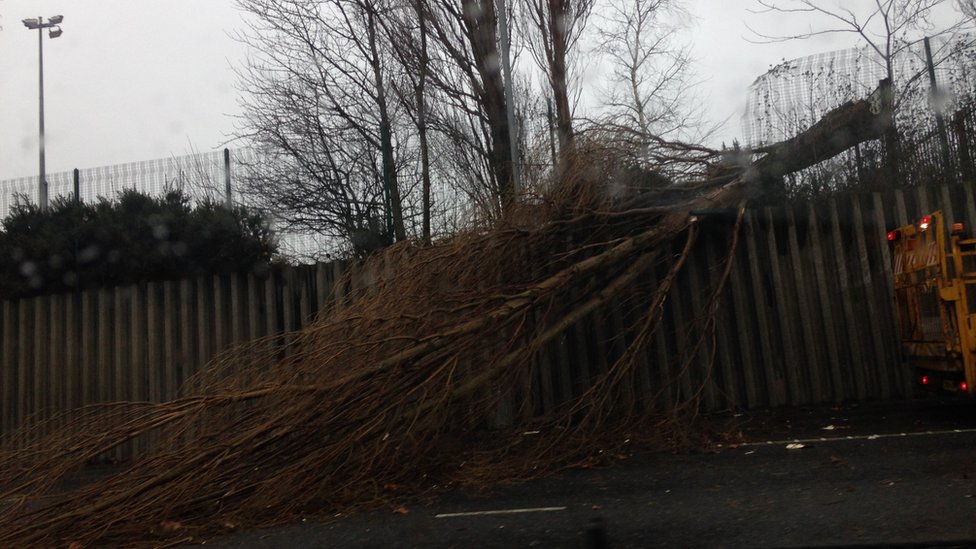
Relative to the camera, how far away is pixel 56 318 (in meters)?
12.1

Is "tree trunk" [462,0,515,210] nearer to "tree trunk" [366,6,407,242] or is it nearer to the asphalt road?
"tree trunk" [366,6,407,242]

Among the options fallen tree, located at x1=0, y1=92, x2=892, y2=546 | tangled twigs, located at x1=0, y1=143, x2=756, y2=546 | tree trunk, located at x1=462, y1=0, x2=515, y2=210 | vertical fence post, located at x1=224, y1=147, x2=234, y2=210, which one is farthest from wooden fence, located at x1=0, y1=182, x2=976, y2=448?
tree trunk, located at x1=462, y1=0, x2=515, y2=210

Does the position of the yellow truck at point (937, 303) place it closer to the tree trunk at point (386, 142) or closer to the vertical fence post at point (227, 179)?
the tree trunk at point (386, 142)

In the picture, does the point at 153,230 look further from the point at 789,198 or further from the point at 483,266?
the point at 789,198

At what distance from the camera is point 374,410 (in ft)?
24.9

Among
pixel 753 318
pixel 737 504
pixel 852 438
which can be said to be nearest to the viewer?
pixel 737 504

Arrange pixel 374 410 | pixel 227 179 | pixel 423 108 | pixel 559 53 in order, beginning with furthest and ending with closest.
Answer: pixel 423 108, pixel 559 53, pixel 227 179, pixel 374 410

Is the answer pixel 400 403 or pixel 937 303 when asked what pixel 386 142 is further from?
pixel 937 303

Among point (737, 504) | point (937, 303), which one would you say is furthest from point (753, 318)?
point (737, 504)

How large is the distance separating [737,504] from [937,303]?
4.12 metres

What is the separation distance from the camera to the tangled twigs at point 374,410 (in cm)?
677

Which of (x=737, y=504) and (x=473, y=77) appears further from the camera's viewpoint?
(x=473, y=77)

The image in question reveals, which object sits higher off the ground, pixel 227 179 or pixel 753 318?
pixel 227 179

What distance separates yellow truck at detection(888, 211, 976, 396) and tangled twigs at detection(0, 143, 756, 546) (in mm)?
2811
